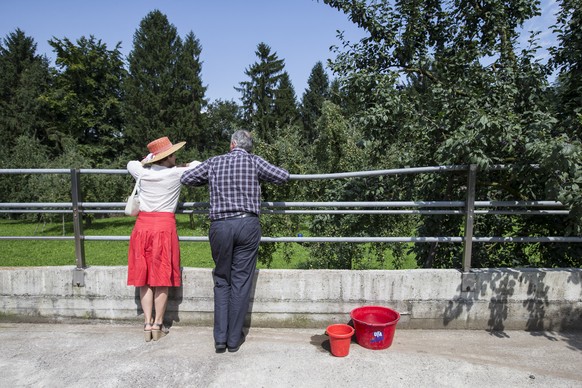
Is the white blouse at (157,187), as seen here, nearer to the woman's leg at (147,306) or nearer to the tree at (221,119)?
the woman's leg at (147,306)

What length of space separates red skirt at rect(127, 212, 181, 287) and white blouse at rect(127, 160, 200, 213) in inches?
2.8

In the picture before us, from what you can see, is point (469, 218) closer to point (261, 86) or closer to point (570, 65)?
point (570, 65)

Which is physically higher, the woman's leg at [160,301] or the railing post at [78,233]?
the railing post at [78,233]

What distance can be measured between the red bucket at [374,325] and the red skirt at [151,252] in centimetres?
172

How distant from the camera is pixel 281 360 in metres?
3.27

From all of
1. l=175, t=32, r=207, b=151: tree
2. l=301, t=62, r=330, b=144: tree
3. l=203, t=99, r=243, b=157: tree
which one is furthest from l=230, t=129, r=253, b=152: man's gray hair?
l=301, t=62, r=330, b=144: tree

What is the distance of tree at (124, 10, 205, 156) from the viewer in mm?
41250

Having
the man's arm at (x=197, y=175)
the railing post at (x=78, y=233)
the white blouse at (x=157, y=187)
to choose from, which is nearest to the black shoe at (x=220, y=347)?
the white blouse at (x=157, y=187)

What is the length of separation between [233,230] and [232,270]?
1.20 ft

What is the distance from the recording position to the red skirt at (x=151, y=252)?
11.9 feet

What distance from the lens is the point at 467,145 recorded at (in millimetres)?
3598

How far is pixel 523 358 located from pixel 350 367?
1435 mm

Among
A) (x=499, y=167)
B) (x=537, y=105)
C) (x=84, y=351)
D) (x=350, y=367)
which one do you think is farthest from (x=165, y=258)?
(x=537, y=105)

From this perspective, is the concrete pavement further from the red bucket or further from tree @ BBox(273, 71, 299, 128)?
tree @ BBox(273, 71, 299, 128)
